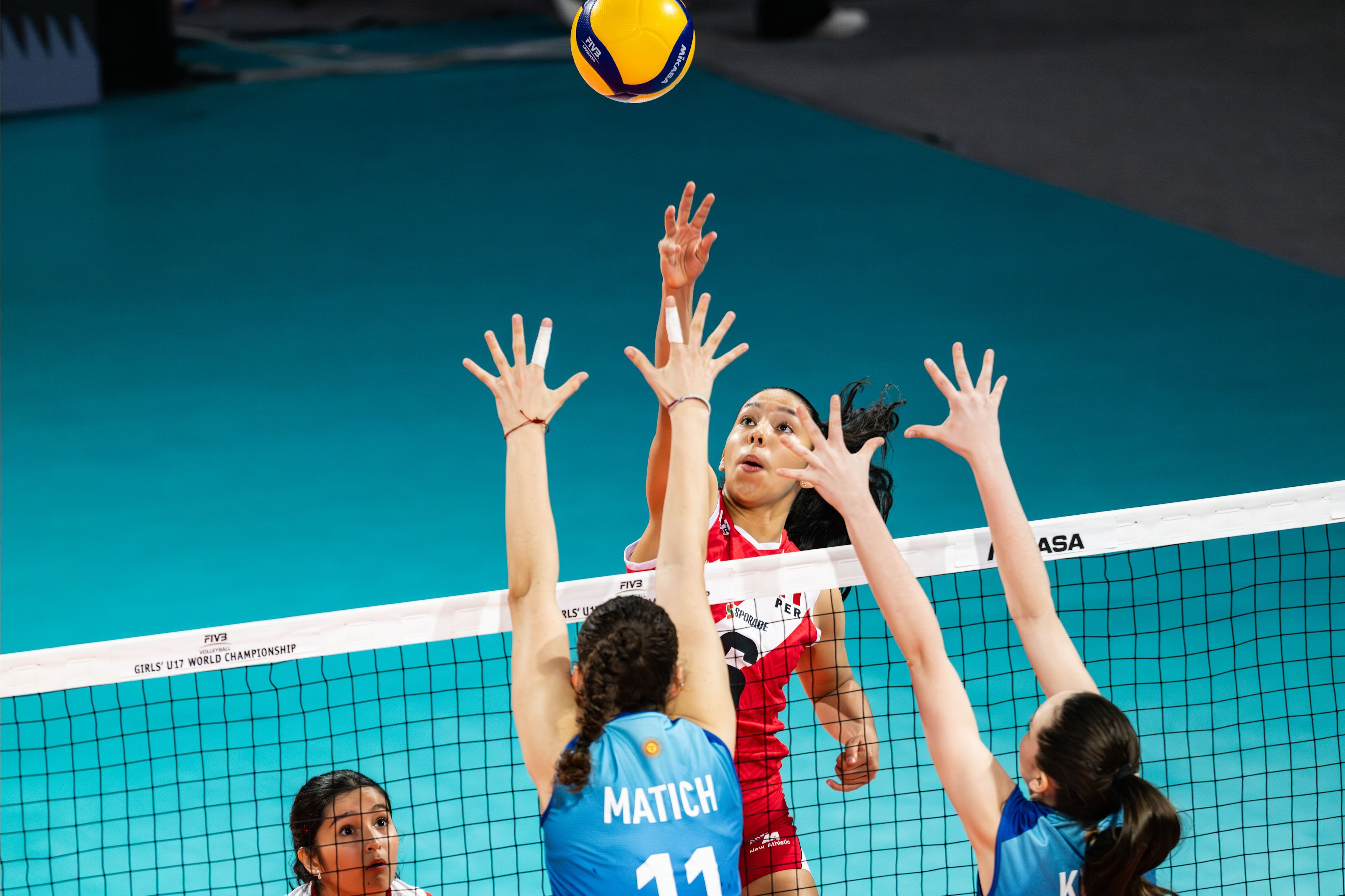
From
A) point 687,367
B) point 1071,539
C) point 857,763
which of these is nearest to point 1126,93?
point 1071,539

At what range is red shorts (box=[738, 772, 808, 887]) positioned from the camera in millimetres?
4328

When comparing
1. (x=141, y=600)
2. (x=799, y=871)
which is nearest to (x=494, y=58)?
(x=141, y=600)

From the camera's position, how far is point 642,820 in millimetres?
3125

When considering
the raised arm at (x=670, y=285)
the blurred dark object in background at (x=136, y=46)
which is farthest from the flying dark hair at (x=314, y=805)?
the blurred dark object in background at (x=136, y=46)

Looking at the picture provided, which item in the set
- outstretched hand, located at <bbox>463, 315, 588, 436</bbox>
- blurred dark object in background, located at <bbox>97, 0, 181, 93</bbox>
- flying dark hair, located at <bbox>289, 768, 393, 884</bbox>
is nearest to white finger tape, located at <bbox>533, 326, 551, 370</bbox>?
outstretched hand, located at <bbox>463, 315, 588, 436</bbox>

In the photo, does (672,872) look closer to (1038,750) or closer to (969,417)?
(1038,750)

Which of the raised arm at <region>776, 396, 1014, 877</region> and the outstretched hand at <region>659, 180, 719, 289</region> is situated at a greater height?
the outstretched hand at <region>659, 180, 719, 289</region>

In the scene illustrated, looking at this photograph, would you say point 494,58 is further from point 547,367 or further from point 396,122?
point 547,367

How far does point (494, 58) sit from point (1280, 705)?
20028 millimetres

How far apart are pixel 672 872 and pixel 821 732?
3.70 m

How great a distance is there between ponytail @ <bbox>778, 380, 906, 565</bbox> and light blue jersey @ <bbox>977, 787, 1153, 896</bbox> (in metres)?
1.81

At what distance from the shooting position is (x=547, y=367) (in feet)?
37.4

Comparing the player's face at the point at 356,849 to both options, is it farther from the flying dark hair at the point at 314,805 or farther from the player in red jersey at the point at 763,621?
the player in red jersey at the point at 763,621

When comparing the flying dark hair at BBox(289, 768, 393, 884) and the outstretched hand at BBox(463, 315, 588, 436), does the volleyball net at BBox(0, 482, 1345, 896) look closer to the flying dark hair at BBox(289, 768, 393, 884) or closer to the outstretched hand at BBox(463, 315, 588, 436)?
the flying dark hair at BBox(289, 768, 393, 884)
